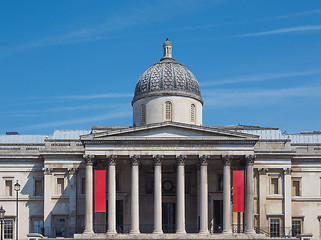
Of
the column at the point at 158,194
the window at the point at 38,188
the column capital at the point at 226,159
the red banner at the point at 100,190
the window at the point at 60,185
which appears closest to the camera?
the column at the point at 158,194

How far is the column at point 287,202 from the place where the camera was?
78.0 m

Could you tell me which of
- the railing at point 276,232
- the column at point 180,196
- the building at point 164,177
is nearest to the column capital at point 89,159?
the building at point 164,177

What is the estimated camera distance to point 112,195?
72188mm

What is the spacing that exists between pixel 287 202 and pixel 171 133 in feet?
57.0

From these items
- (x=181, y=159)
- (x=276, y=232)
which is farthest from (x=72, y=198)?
(x=276, y=232)

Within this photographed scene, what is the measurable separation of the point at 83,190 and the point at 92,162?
739 centimetres

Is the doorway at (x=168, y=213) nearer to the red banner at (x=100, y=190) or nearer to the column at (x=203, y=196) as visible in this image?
the column at (x=203, y=196)

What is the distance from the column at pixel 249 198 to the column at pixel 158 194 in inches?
379

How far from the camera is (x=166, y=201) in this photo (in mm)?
78688

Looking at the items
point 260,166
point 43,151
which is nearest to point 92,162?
point 43,151

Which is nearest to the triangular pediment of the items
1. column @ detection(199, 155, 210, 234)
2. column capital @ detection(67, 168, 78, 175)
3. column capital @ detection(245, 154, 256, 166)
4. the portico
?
the portico

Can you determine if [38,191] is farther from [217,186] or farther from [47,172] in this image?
[217,186]

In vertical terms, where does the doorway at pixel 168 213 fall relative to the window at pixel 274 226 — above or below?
above

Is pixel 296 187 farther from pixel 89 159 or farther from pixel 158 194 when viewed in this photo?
pixel 89 159
